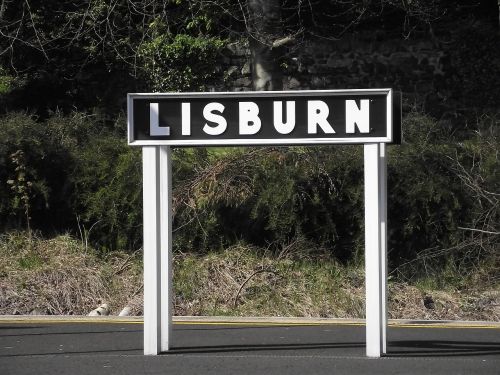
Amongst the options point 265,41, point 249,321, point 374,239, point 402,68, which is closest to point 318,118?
point 374,239

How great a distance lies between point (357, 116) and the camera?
8086 millimetres

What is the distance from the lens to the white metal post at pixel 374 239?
8008 millimetres

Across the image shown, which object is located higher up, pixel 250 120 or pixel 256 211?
pixel 250 120

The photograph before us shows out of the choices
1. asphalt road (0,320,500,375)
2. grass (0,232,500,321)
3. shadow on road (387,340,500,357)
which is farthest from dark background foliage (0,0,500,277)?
shadow on road (387,340,500,357)

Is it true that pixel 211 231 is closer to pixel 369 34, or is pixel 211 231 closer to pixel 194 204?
pixel 194 204

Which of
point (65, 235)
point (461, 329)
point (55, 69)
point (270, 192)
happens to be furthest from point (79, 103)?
point (461, 329)

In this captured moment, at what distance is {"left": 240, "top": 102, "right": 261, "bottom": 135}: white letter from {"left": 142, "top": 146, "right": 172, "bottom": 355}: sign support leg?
69 cm

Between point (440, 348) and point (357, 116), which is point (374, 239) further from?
point (440, 348)

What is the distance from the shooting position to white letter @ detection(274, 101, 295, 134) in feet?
26.8

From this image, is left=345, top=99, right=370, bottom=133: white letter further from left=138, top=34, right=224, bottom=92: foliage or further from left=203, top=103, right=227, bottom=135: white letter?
left=138, top=34, right=224, bottom=92: foliage

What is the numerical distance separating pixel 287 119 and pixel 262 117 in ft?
0.69

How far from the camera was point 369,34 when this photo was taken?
19.9 metres

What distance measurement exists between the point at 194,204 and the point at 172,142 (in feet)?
17.4

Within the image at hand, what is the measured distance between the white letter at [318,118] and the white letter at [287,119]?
0.13 metres
